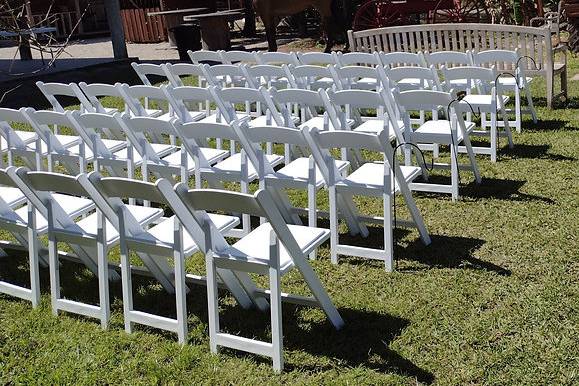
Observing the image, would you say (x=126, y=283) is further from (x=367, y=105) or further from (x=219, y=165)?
(x=367, y=105)

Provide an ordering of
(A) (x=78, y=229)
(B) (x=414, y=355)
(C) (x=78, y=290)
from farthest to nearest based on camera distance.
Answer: (C) (x=78, y=290)
(A) (x=78, y=229)
(B) (x=414, y=355)

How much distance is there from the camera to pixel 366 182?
5.38 meters

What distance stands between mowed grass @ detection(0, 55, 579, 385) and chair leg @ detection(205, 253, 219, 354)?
0.08m

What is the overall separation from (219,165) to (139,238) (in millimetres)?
1668

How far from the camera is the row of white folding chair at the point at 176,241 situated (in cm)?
406

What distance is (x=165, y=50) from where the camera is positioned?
2073cm

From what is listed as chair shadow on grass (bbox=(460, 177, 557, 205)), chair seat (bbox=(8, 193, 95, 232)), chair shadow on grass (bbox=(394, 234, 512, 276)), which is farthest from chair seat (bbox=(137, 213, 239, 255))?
chair shadow on grass (bbox=(460, 177, 557, 205))

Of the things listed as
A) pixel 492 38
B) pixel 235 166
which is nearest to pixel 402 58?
pixel 492 38

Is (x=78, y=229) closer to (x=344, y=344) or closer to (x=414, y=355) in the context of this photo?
(x=344, y=344)

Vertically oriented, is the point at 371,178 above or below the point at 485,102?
below

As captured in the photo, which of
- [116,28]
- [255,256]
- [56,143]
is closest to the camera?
[255,256]

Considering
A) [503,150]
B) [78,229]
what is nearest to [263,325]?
[78,229]

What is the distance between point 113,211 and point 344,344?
137 centimetres

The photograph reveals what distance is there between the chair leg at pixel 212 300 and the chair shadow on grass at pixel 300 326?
11 centimetres
